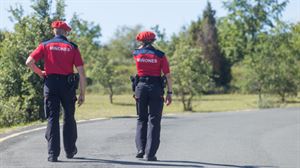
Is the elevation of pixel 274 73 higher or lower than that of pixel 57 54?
higher

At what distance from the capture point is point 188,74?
3412 cm

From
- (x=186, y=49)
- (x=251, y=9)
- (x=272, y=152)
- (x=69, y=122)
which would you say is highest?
(x=251, y=9)

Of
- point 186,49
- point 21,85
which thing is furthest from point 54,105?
point 186,49

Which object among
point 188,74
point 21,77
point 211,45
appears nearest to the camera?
point 21,77

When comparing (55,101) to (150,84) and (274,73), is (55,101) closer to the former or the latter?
(150,84)

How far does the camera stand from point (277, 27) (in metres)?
56.0

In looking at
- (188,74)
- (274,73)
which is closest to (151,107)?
(188,74)

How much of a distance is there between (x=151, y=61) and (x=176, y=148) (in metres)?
2.31

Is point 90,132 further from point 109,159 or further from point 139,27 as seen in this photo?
point 139,27

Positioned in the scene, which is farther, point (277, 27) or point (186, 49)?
point (277, 27)

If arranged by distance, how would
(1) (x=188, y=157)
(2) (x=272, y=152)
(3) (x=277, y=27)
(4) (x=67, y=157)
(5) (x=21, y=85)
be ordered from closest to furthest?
(4) (x=67, y=157)
(1) (x=188, y=157)
(2) (x=272, y=152)
(5) (x=21, y=85)
(3) (x=277, y=27)

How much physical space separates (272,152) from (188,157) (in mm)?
2051

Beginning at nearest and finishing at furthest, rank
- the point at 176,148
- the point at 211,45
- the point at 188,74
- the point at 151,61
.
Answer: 1. the point at 151,61
2. the point at 176,148
3. the point at 188,74
4. the point at 211,45

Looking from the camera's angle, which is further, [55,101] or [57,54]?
[55,101]
